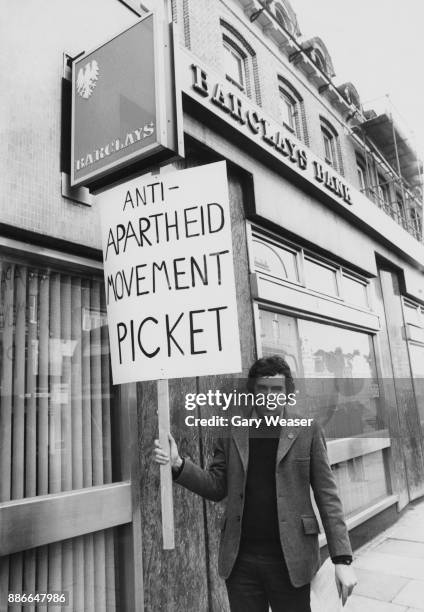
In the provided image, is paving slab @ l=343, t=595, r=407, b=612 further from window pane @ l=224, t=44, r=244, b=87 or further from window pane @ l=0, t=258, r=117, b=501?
window pane @ l=224, t=44, r=244, b=87

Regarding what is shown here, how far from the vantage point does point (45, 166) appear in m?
3.38

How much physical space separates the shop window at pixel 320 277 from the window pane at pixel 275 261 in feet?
0.88

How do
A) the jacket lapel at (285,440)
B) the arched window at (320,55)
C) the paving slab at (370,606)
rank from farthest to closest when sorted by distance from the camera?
the arched window at (320,55)
the paving slab at (370,606)
the jacket lapel at (285,440)

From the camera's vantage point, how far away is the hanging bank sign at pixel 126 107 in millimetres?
3283

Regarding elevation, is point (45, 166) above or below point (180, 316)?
above

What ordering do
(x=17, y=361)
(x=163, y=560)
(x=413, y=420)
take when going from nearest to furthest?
(x=17, y=361)
(x=163, y=560)
(x=413, y=420)

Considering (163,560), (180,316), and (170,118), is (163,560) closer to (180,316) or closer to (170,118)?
(180,316)

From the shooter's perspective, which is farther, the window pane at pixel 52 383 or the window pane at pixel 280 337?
the window pane at pixel 280 337

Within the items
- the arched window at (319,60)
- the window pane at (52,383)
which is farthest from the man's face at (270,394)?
the arched window at (319,60)

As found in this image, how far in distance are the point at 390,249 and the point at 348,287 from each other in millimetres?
2491

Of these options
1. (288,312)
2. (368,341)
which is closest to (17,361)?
(288,312)

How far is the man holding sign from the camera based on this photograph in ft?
8.24

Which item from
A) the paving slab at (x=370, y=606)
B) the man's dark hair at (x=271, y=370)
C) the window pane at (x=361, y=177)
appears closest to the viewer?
the man's dark hair at (x=271, y=370)

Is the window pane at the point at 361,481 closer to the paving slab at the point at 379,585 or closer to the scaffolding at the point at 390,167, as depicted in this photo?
the paving slab at the point at 379,585
